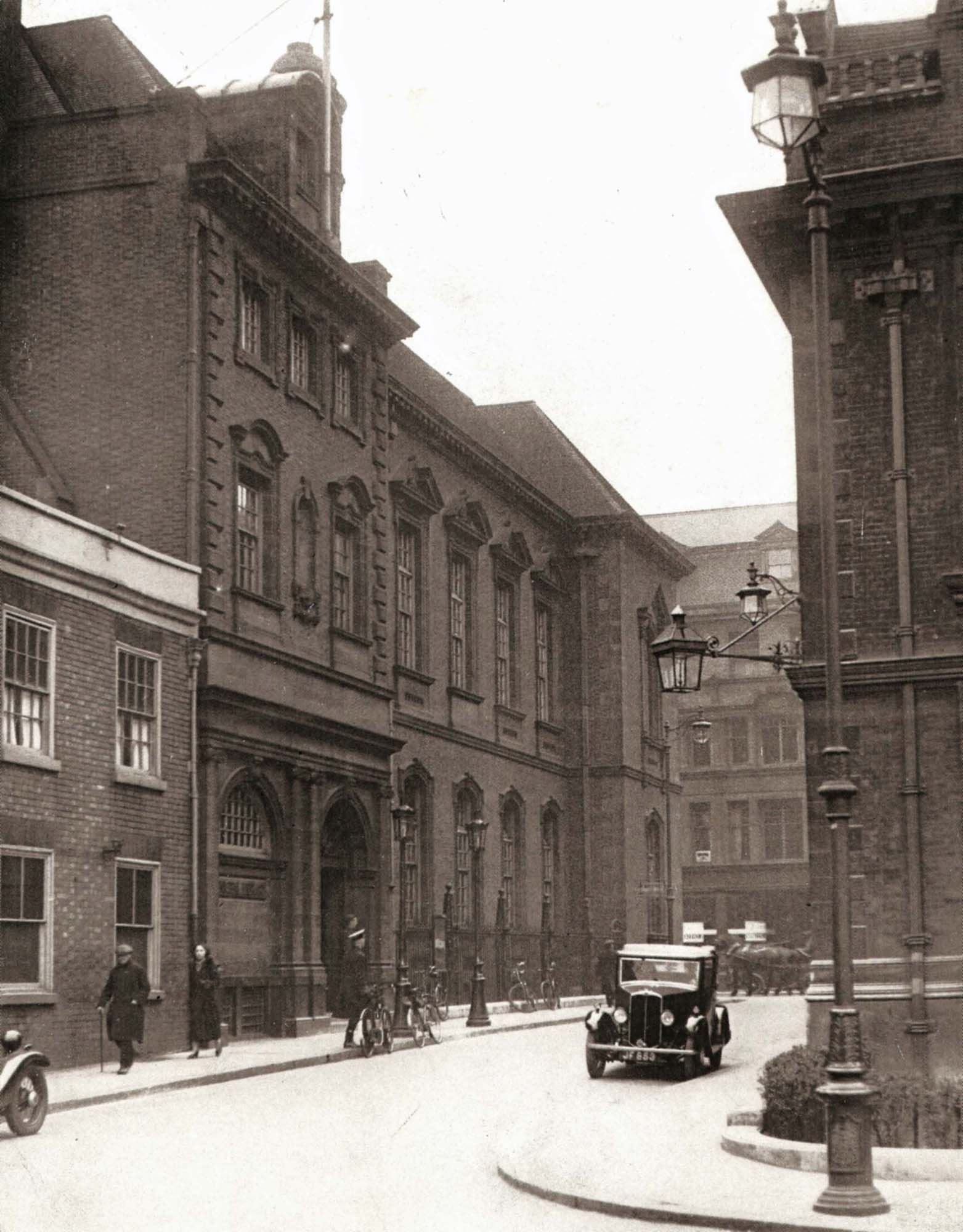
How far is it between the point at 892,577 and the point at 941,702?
4.70 ft

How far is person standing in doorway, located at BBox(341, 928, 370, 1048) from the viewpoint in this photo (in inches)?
1018

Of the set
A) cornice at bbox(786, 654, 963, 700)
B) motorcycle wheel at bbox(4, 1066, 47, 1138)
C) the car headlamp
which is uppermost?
cornice at bbox(786, 654, 963, 700)

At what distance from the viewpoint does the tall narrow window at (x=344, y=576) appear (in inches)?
1278

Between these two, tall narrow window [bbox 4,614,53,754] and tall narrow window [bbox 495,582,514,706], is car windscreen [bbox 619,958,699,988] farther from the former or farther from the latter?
tall narrow window [bbox 495,582,514,706]

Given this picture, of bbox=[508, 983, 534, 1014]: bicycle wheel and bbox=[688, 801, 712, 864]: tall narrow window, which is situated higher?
bbox=[688, 801, 712, 864]: tall narrow window

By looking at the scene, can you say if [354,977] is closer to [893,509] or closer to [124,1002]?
[124,1002]

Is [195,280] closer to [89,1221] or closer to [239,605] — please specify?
[239,605]

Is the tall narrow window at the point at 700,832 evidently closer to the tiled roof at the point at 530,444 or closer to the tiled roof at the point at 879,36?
the tiled roof at the point at 530,444

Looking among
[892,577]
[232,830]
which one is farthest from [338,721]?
[892,577]

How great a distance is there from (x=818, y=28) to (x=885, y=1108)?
43.3 ft

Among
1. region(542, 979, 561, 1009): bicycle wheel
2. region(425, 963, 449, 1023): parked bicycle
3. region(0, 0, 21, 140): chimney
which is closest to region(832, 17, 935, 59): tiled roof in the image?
region(0, 0, 21, 140): chimney

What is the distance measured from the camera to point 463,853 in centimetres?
4081

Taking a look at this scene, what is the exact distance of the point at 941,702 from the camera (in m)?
18.9

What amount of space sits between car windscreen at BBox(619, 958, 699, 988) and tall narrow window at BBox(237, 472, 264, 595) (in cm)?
905
